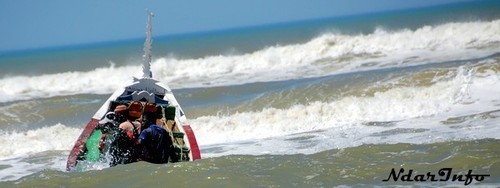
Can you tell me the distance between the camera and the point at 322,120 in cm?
1443

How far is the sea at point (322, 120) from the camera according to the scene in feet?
29.0

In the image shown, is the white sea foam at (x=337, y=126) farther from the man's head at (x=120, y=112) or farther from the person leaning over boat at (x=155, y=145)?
the person leaning over boat at (x=155, y=145)

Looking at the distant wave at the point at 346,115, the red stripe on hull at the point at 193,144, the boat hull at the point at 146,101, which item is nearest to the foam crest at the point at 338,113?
the distant wave at the point at 346,115

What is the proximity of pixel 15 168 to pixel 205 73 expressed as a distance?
16.9 meters

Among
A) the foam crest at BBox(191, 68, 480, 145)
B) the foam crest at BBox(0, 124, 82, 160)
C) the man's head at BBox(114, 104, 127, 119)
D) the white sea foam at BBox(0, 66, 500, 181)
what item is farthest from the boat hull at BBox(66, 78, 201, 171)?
the foam crest at BBox(0, 124, 82, 160)

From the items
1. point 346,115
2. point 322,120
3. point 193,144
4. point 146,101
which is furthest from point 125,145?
point 346,115

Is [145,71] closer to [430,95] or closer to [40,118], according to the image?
[430,95]

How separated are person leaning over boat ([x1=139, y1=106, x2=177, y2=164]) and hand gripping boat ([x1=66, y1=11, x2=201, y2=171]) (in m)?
0.30

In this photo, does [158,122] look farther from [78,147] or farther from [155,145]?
[155,145]

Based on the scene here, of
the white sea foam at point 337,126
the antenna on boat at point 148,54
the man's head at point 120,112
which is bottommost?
the white sea foam at point 337,126

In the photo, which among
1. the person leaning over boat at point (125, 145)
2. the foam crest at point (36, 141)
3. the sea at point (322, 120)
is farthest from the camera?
the foam crest at point (36, 141)

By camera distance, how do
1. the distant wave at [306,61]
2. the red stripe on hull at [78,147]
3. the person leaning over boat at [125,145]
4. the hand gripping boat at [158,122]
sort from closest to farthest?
the person leaning over boat at [125,145] < the red stripe on hull at [78,147] < the hand gripping boat at [158,122] < the distant wave at [306,61]

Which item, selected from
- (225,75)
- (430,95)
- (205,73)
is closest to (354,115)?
(430,95)

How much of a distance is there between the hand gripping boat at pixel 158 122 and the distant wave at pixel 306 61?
10.5 m
